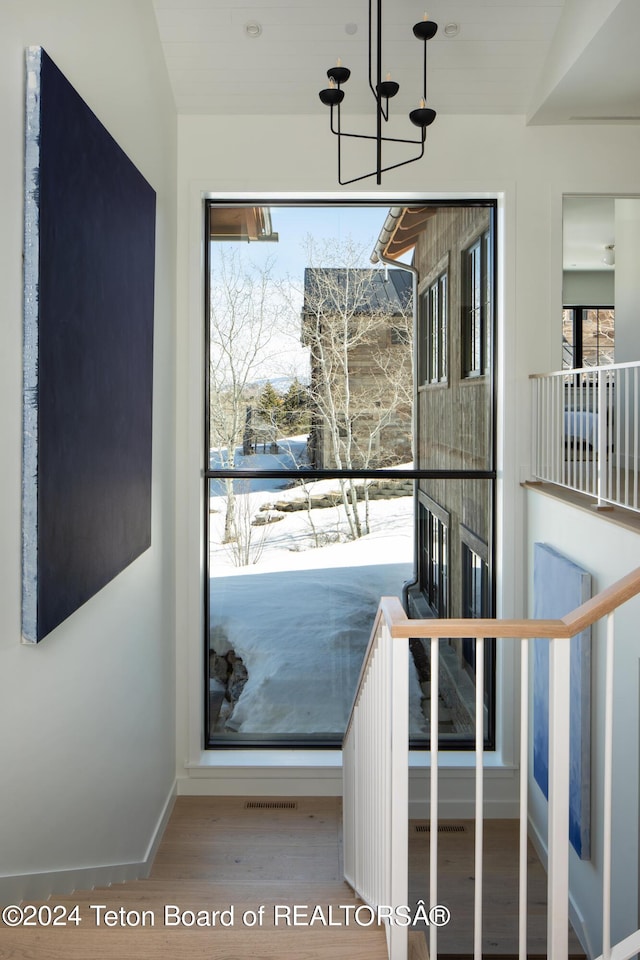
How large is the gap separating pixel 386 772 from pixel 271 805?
307cm

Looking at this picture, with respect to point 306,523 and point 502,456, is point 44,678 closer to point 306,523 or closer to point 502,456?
point 306,523

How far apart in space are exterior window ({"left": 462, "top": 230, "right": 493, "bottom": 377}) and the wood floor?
2814 mm

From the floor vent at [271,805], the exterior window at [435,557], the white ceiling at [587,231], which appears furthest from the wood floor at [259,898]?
the white ceiling at [587,231]

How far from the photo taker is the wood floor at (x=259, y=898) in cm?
179

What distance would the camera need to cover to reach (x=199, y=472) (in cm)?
454

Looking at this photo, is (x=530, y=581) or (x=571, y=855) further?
(x=530, y=581)

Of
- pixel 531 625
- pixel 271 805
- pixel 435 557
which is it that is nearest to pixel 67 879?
pixel 531 625

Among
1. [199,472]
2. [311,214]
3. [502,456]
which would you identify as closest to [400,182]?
[311,214]

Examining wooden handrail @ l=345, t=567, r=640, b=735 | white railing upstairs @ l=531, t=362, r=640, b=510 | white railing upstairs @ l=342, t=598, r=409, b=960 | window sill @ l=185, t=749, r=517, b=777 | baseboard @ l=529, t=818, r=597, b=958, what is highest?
white railing upstairs @ l=531, t=362, r=640, b=510

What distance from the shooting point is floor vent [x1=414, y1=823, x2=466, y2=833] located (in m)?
4.43

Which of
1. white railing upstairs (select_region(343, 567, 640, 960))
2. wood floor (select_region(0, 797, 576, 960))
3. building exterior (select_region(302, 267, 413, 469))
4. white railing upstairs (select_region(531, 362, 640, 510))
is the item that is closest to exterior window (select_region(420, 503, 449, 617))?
building exterior (select_region(302, 267, 413, 469))

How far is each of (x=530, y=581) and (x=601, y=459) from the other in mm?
1339

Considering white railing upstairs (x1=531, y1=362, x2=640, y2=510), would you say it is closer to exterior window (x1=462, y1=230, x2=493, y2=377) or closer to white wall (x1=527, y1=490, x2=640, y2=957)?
white wall (x1=527, y1=490, x2=640, y2=957)

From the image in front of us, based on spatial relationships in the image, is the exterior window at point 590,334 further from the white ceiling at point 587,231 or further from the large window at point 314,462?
the large window at point 314,462
